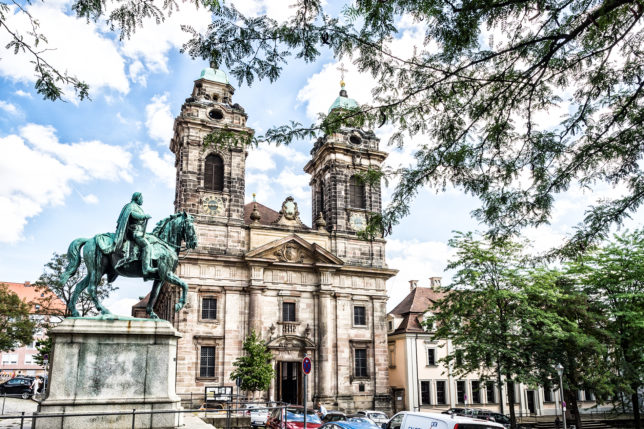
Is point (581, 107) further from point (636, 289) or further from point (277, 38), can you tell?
point (636, 289)

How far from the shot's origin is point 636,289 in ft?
94.8

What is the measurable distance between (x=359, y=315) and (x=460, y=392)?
12925mm

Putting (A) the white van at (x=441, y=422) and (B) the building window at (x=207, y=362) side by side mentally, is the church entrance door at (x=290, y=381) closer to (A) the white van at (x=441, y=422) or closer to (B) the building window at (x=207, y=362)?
(B) the building window at (x=207, y=362)

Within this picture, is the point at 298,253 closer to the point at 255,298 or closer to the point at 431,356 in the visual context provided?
the point at 255,298

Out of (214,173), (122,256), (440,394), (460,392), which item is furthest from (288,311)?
(122,256)

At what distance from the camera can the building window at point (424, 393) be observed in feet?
143

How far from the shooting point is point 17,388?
34.6 m

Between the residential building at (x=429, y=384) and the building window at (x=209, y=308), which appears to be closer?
the building window at (x=209, y=308)

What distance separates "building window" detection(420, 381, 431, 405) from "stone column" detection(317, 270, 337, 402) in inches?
407

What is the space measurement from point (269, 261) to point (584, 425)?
23406mm

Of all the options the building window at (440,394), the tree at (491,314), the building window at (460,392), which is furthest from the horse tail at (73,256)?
the building window at (460,392)

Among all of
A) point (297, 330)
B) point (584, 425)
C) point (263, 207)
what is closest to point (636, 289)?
point (584, 425)

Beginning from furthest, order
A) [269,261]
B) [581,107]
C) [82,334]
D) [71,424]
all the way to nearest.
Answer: [269,261], [82,334], [71,424], [581,107]

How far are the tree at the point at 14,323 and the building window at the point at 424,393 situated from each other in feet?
106
